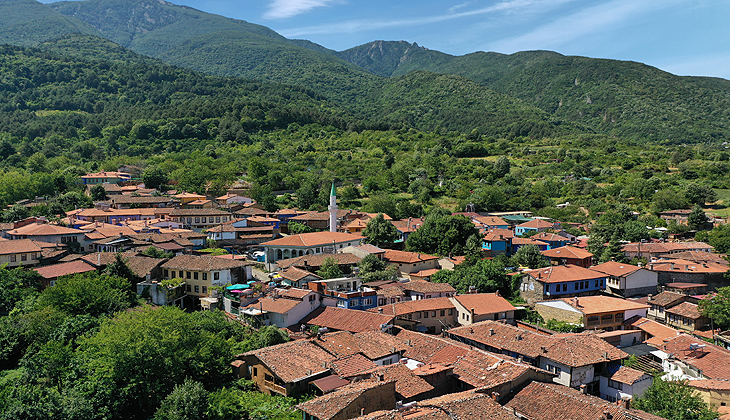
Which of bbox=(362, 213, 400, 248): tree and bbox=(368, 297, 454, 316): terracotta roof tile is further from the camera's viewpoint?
bbox=(362, 213, 400, 248): tree

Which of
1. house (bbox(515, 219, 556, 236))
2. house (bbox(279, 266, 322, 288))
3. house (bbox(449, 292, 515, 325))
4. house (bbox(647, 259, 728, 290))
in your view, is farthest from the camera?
house (bbox(515, 219, 556, 236))

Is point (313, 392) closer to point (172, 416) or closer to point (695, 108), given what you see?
point (172, 416)

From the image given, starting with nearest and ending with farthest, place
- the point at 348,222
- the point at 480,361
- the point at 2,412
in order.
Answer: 1. the point at 2,412
2. the point at 480,361
3. the point at 348,222

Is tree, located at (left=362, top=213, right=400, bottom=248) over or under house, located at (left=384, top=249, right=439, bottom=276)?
over

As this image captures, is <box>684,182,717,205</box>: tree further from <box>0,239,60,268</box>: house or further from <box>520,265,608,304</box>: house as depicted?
<box>0,239,60,268</box>: house

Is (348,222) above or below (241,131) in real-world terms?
below

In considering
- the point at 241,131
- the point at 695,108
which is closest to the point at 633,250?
the point at 241,131

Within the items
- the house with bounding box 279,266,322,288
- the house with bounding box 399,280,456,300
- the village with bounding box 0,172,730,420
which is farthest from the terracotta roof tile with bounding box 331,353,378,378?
the house with bounding box 399,280,456,300
